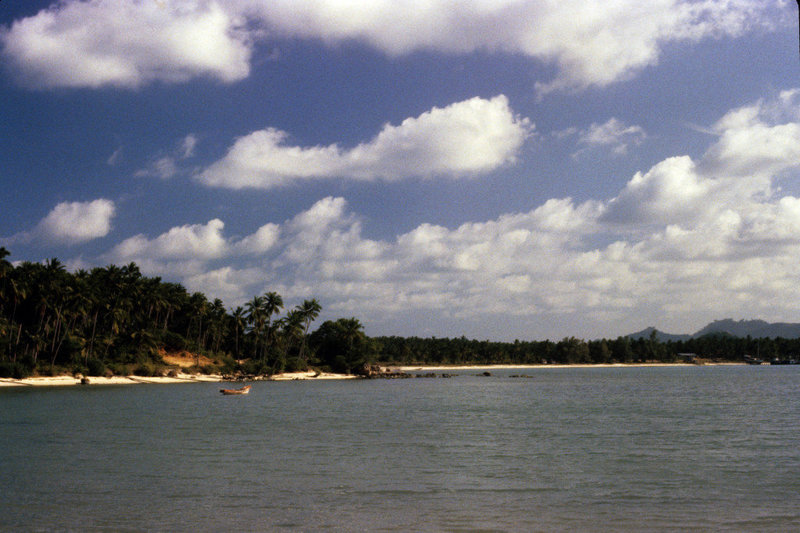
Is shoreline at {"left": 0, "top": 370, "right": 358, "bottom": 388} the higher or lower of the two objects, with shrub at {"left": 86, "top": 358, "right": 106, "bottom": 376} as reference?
lower

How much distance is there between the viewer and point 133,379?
103938 mm

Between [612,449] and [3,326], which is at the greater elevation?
[3,326]

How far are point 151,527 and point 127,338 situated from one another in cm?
10732

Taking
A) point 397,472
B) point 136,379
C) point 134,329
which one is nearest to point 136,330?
point 134,329

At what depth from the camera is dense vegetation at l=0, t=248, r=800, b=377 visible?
9325cm

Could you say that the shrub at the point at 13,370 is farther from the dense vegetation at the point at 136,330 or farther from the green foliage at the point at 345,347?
the green foliage at the point at 345,347

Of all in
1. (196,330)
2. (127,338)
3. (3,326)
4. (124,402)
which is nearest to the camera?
(124,402)

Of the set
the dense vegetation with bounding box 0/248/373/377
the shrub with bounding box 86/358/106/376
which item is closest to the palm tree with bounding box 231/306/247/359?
the dense vegetation with bounding box 0/248/373/377

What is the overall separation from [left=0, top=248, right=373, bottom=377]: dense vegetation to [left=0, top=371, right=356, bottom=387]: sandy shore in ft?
6.17

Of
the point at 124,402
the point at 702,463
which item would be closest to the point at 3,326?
the point at 124,402

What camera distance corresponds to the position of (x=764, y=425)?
4716 centimetres

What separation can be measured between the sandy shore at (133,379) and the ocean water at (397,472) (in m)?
37.4

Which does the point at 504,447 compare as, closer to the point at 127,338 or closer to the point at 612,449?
the point at 612,449

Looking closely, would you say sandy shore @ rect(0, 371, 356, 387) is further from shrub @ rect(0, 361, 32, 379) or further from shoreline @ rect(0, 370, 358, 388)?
shrub @ rect(0, 361, 32, 379)
